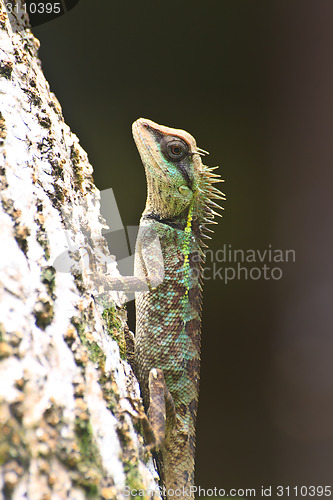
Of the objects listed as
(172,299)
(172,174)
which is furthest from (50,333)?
(172,174)

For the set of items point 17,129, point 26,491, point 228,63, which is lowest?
point 26,491

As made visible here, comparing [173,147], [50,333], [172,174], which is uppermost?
[173,147]

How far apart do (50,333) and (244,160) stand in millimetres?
3855

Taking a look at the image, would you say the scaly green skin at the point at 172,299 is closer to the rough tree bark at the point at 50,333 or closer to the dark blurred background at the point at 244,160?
the rough tree bark at the point at 50,333

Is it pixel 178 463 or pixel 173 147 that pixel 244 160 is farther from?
pixel 178 463

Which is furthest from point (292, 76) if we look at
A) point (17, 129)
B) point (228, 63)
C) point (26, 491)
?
point (26, 491)

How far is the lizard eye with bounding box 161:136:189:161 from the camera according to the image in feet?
8.39

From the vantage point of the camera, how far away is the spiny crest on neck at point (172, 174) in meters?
2.56

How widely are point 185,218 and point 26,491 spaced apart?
192 cm

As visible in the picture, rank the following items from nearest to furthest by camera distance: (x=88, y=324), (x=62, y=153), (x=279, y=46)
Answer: (x=88, y=324) < (x=62, y=153) < (x=279, y=46)

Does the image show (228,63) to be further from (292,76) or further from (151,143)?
(151,143)

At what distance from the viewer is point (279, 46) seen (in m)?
4.36

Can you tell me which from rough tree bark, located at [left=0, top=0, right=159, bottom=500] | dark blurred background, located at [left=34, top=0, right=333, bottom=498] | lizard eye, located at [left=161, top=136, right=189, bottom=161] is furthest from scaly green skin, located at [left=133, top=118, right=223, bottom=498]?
dark blurred background, located at [left=34, top=0, right=333, bottom=498]

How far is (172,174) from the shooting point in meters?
2.56
